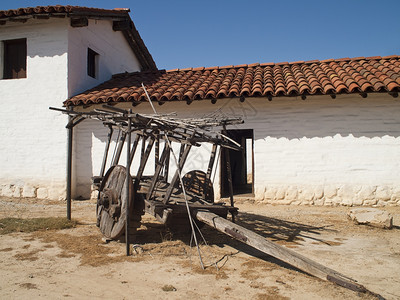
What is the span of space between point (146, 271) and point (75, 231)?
96.2 inches

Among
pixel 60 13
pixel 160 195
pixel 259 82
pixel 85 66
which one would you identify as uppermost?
pixel 60 13

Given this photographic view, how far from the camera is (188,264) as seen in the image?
13.2ft

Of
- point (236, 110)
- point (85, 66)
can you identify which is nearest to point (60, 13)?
point (85, 66)

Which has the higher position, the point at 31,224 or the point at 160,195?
the point at 160,195

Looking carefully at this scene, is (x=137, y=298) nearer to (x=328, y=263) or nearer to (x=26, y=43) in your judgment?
(x=328, y=263)

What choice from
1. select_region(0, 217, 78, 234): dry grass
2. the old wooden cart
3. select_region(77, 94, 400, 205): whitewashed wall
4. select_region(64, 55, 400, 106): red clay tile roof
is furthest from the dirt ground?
select_region(64, 55, 400, 106): red clay tile roof

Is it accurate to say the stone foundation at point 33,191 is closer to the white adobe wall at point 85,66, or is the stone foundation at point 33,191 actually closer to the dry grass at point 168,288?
the white adobe wall at point 85,66

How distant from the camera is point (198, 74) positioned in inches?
438

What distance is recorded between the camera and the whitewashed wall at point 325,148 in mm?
7984

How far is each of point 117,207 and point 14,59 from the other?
817 centimetres

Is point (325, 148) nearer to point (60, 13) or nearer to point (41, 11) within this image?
point (60, 13)

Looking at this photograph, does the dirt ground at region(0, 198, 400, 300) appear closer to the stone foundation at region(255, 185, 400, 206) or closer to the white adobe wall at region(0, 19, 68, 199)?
the stone foundation at region(255, 185, 400, 206)

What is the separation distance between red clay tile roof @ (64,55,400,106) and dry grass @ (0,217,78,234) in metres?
3.99

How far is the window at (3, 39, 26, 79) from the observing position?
406 inches
